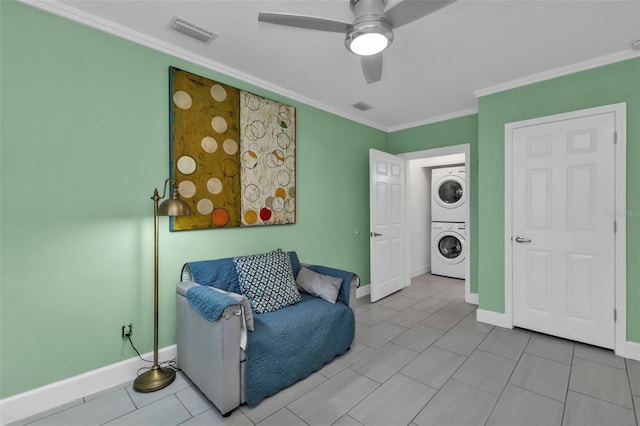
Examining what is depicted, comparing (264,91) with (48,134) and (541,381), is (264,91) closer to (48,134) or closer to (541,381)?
(48,134)

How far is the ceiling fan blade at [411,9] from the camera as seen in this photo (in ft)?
4.67

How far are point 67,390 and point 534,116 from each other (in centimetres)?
447

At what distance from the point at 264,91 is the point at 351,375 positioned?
9.02 feet

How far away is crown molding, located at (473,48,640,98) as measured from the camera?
8.05 feet

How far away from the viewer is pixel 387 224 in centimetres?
410

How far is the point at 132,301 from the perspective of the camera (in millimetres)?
2146

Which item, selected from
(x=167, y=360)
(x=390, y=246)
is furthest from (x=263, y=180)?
(x=390, y=246)

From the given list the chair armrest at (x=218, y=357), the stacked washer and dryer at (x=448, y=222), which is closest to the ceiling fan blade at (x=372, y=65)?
the chair armrest at (x=218, y=357)

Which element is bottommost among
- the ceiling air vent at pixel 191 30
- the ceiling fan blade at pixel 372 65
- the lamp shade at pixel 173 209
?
the lamp shade at pixel 173 209

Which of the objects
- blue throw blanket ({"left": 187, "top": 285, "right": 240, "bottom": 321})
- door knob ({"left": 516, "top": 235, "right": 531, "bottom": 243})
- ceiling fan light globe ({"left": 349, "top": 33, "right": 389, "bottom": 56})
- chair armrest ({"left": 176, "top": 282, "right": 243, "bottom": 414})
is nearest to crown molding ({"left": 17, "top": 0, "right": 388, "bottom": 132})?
ceiling fan light globe ({"left": 349, "top": 33, "right": 389, "bottom": 56})

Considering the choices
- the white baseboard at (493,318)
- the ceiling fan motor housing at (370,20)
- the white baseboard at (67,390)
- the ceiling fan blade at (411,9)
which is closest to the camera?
the ceiling fan blade at (411,9)

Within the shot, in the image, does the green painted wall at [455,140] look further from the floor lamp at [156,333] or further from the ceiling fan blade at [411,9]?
the floor lamp at [156,333]

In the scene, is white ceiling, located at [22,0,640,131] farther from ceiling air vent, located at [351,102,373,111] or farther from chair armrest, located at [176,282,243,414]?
chair armrest, located at [176,282,243,414]

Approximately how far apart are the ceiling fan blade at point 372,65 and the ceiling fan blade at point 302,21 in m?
0.31
